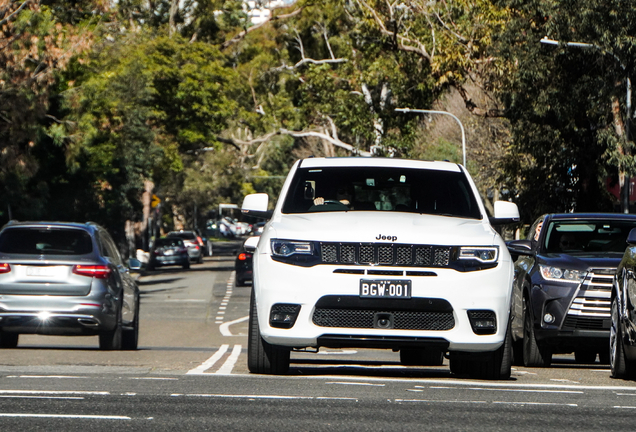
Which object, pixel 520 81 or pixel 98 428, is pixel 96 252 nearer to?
pixel 98 428

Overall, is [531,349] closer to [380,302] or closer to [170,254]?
[380,302]

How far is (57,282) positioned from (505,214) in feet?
20.3

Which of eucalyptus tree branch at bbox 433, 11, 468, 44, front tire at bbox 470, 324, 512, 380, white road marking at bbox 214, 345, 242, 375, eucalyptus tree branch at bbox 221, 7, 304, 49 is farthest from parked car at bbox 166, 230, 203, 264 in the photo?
front tire at bbox 470, 324, 512, 380

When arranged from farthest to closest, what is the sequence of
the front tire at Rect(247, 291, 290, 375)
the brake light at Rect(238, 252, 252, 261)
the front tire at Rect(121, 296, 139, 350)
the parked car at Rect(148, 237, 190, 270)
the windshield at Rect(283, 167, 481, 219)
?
the parked car at Rect(148, 237, 190, 270)
the brake light at Rect(238, 252, 252, 261)
the front tire at Rect(121, 296, 139, 350)
the windshield at Rect(283, 167, 481, 219)
the front tire at Rect(247, 291, 290, 375)

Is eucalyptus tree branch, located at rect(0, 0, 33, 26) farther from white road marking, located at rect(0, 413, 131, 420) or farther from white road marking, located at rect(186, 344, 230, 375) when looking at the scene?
white road marking, located at rect(0, 413, 131, 420)

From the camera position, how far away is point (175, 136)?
169 feet

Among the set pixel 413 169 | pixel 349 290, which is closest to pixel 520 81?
pixel 413 169

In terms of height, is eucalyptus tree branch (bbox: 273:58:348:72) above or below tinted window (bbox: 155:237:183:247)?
above

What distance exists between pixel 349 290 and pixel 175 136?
4339cm

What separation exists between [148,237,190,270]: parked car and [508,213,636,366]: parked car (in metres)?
39.7

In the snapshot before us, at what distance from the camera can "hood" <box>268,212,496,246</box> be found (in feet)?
28.5

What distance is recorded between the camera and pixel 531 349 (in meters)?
12.2

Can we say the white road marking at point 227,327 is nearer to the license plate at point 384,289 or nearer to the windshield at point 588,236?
the windshield at point 588,236

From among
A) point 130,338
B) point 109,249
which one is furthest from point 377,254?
point 130,338
